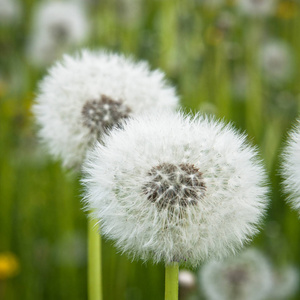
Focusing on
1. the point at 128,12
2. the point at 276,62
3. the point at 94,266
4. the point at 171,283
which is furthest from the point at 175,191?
the point at 276,62

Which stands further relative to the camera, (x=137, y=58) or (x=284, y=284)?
(x=137, y=58)

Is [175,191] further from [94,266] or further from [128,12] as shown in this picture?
[128,12]

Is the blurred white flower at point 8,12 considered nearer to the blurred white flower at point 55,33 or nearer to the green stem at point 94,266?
the blurred white flower at point 55,33

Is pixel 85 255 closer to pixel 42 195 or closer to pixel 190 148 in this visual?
pixel 42 195

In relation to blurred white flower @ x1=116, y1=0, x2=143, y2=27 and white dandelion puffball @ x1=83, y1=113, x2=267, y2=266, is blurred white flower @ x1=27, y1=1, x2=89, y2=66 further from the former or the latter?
white dandelion puffball @ x1=83, y1=113, x2=267, y2=266

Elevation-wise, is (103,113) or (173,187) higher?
(103,113)

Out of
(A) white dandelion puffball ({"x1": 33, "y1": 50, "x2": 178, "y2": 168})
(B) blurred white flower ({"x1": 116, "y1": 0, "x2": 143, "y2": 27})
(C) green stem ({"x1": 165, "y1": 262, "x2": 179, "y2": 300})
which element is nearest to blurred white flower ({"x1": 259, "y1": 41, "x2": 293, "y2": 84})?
(B) blurred white flower ({"x1": 116, "y1": 0, "x2": 143, "y2": 27})

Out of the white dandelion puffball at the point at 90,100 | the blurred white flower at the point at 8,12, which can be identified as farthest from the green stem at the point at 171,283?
the blurred white flower at the point at 8,12

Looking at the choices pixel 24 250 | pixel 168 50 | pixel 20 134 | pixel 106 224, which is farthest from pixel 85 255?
pixel 106 224
